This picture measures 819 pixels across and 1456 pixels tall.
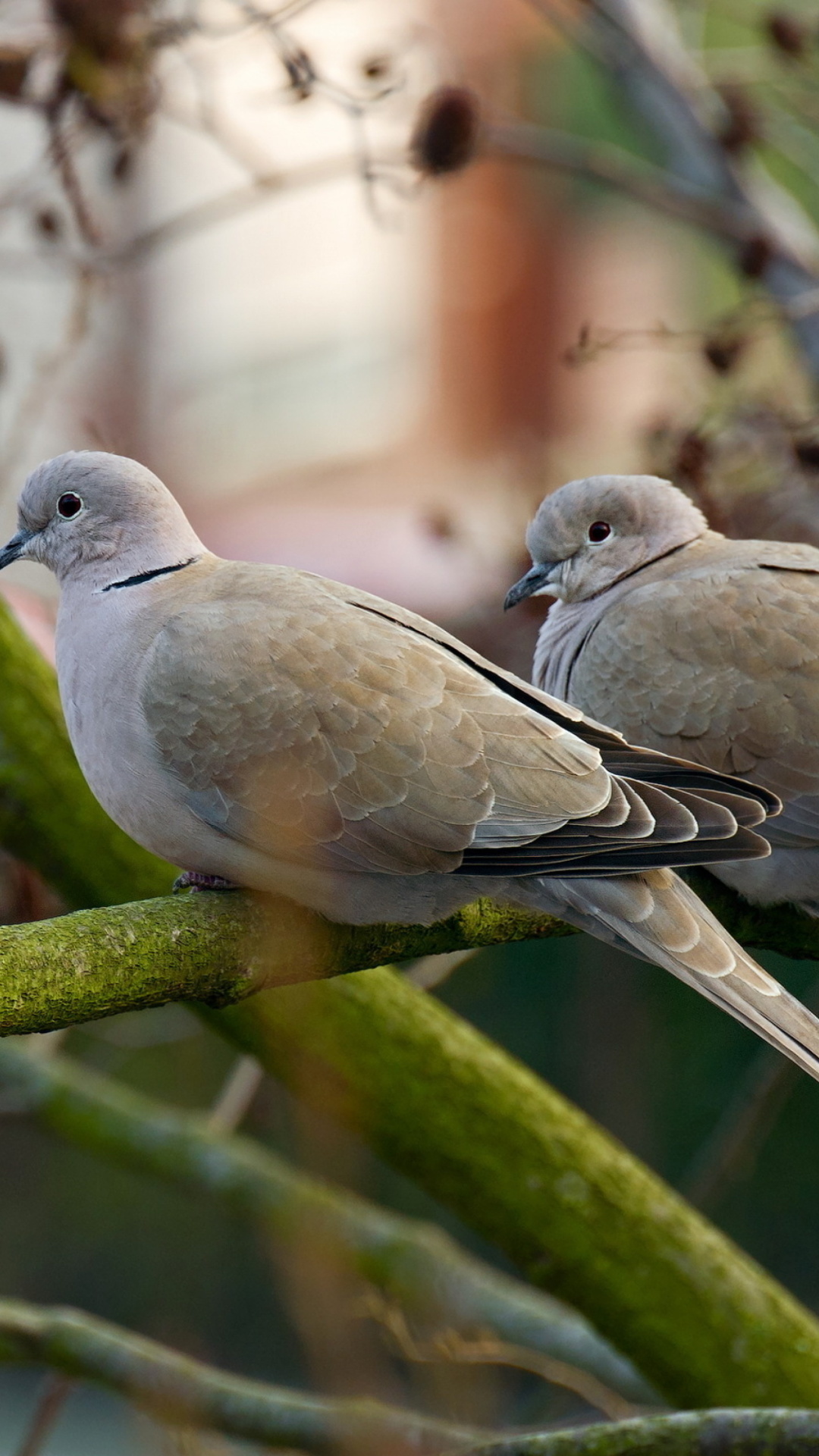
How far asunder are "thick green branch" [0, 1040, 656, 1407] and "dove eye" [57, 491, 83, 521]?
60.4 inches

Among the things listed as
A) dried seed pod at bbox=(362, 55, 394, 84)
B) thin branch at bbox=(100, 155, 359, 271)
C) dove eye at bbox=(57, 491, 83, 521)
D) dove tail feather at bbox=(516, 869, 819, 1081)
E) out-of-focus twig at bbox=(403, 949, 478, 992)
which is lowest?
out-of-focus twig at bbox=(403, 949, 478, 992)

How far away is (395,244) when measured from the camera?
13.1 meters

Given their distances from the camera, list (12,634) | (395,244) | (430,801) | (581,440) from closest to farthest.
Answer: (430,801), (12,634), (581,440), (395,244)

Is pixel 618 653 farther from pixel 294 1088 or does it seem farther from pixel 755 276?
pixel 755 276

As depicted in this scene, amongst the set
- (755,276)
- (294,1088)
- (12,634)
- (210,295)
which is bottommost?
(210,295)

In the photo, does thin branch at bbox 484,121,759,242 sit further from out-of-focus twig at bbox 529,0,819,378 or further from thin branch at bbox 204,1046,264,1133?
thin branch at bbox 204,1046,264,1133

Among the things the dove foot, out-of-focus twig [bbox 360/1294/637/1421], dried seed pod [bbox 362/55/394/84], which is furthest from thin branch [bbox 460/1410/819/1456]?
dried seed pod [bbox 362/55/394/84]

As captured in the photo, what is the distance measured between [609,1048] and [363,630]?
239 cm

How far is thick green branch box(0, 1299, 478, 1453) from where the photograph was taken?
2654 mm

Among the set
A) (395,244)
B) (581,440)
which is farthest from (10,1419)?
(395,244)

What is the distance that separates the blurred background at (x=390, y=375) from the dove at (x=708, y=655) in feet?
1.18

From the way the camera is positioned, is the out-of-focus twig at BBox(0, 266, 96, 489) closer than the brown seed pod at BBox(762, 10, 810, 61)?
Yes

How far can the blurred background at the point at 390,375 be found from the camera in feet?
9.91

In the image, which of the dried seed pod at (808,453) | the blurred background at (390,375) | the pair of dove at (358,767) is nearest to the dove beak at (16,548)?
the pair of dove at (358,767)
